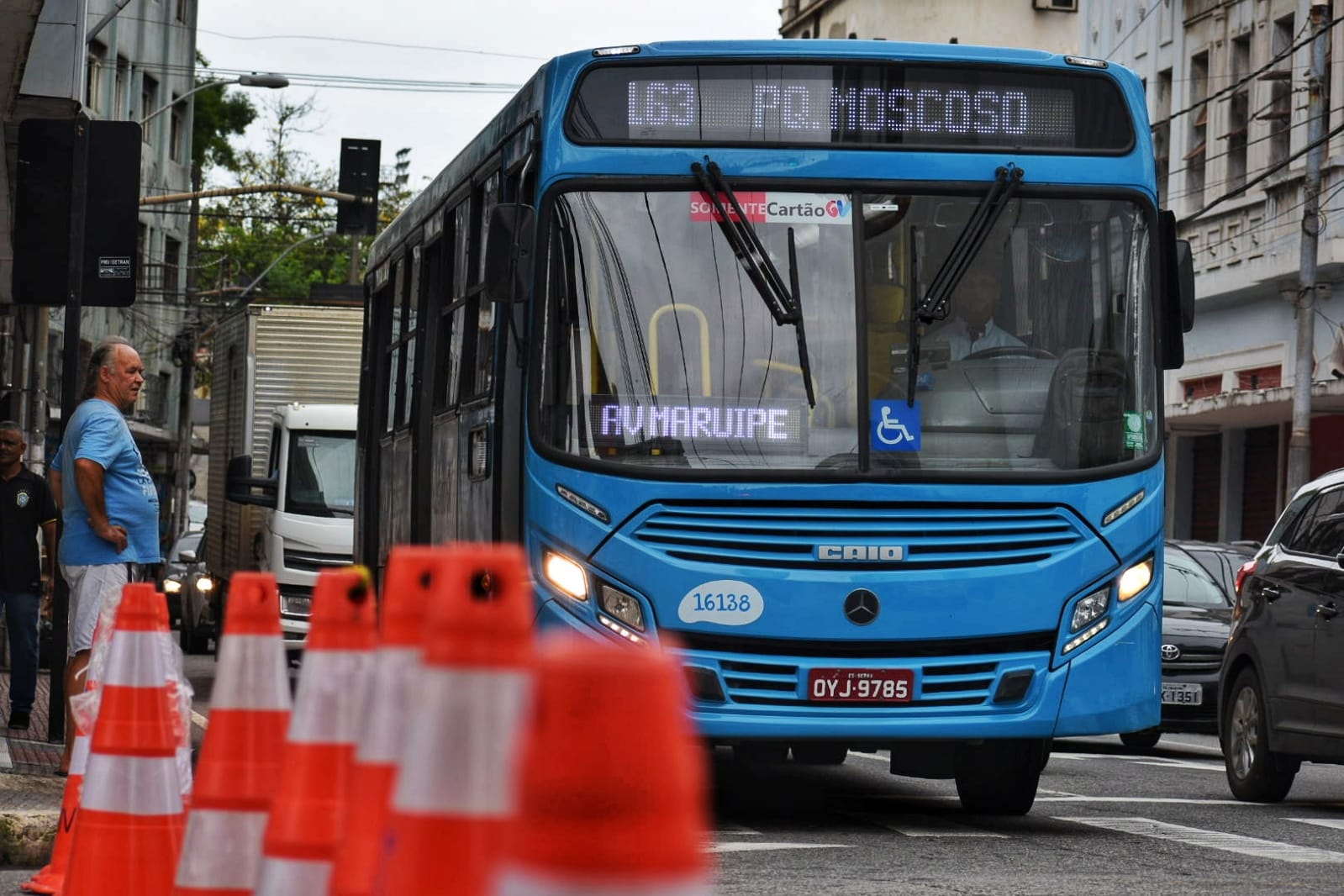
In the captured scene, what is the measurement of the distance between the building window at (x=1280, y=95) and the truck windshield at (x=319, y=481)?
57.3 ft

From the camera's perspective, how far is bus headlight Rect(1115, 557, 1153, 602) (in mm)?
10078

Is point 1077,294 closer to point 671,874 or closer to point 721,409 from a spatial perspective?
point 721,409

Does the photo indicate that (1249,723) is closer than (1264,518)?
Yes

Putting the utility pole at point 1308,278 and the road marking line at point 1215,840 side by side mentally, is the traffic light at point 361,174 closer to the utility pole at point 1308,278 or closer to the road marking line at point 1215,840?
the utility pole at point 1308,278

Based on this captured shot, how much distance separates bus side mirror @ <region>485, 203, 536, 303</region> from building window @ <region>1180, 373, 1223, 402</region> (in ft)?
95.3

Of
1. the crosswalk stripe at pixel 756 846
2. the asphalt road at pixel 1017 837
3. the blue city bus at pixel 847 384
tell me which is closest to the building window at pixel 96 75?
the asphalt road at pixel 1017 837

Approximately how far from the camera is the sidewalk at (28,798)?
785 centimetres

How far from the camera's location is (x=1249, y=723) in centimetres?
1315

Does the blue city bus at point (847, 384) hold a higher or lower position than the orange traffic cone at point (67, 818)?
higher

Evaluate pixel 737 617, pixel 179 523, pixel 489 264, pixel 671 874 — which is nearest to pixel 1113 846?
pixel 737 617

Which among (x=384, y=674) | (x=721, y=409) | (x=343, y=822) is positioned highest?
(x=721, y=409)

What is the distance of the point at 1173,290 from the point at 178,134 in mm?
55239

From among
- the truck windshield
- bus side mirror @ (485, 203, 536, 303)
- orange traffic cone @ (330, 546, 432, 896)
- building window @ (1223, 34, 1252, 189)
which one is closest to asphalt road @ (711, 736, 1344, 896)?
bus side mirror @ (485, 203, 536, 303)

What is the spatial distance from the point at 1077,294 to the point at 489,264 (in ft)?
8.29
